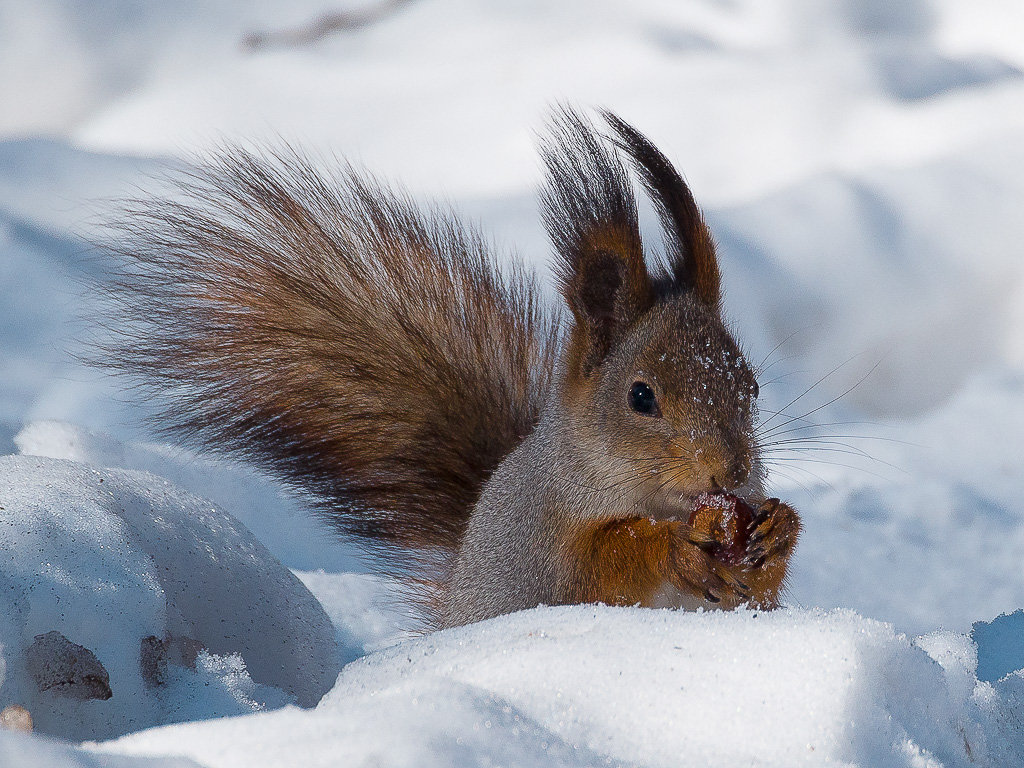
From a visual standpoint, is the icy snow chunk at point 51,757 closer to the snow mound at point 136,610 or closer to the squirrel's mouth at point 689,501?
the snow mound at point 136,610

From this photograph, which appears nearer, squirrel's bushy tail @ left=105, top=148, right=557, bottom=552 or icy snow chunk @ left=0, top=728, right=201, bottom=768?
icy snow chunk @ left=0, top=728, right=201, bottom=768

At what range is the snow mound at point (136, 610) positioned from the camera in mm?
806

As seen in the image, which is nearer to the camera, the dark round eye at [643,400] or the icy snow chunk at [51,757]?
the icy snow chunk at [51,757]

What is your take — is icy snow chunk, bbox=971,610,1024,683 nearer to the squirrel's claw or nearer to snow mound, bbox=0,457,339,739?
the squirrel's claw

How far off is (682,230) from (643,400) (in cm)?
24

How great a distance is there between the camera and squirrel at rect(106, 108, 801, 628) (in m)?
1.11

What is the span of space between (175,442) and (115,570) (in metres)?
0.47

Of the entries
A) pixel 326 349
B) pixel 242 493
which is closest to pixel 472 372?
pixel 326 349

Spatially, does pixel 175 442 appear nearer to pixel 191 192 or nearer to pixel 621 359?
pixel 191 192

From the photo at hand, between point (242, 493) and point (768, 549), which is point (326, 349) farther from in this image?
point (768, 549)

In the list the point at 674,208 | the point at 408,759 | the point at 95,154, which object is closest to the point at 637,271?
the point at 674,208

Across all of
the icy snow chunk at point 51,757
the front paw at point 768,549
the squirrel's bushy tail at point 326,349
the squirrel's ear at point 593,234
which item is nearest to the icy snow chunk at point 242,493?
the squirrel's bushy tail at point 326,349

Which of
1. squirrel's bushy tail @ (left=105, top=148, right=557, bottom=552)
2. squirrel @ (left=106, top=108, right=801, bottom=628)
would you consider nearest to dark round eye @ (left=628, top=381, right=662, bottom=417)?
squirrel @ (left=106, top=108, right=801, bottom=628)

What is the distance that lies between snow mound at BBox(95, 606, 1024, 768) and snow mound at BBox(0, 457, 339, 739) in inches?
7.7
